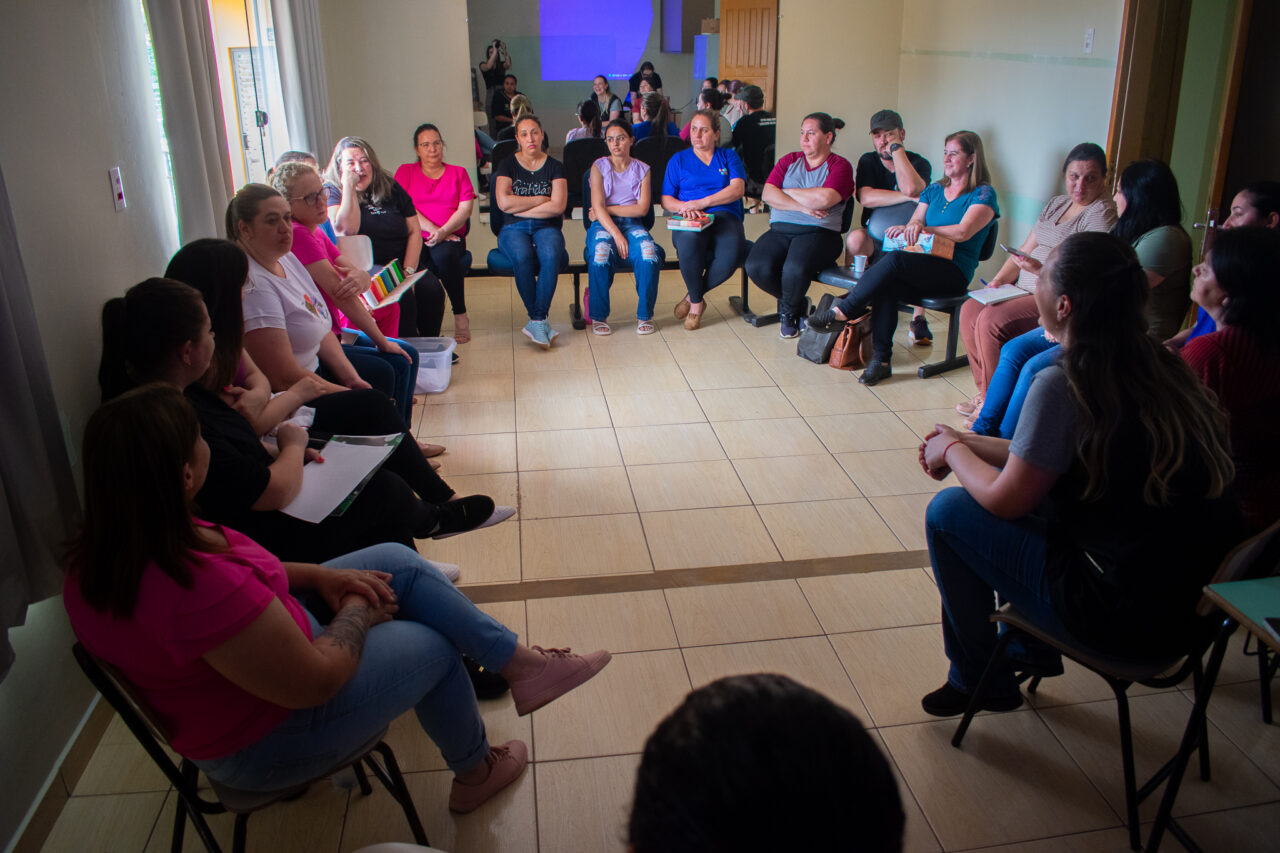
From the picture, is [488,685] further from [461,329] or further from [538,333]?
[461,329]

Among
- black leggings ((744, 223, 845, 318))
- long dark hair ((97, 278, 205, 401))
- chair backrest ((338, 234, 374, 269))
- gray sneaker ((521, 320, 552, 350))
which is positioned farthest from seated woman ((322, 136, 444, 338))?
long dark hair ((97, 278, 205, 401))

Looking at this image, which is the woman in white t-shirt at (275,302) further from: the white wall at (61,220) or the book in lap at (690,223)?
the book in lap at (690,223)

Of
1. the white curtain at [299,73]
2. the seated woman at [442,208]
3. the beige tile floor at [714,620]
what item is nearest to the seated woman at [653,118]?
the seated woman at [442,208]

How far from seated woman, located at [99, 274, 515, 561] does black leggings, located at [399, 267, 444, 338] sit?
2.27 meters

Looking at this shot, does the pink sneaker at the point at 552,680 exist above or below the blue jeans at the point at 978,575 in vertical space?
below

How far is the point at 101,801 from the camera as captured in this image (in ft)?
6.93

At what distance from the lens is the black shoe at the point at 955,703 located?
7.63ft

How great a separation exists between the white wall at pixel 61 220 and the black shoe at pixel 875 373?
3420 mm

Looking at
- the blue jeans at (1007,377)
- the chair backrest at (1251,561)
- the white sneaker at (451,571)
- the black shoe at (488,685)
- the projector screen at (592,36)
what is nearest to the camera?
the chair backrest at (1251,561)

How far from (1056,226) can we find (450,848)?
3744mm

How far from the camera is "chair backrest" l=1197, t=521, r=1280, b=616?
1747 millimetres

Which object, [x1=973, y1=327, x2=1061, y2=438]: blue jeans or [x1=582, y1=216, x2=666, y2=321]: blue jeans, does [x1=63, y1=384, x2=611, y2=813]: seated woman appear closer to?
[x1=973, y1=327, x2=1061, y2=438]: blue jeans

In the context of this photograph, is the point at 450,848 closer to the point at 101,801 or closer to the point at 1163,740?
the point at 101,801

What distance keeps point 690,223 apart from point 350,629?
4.45 meters
